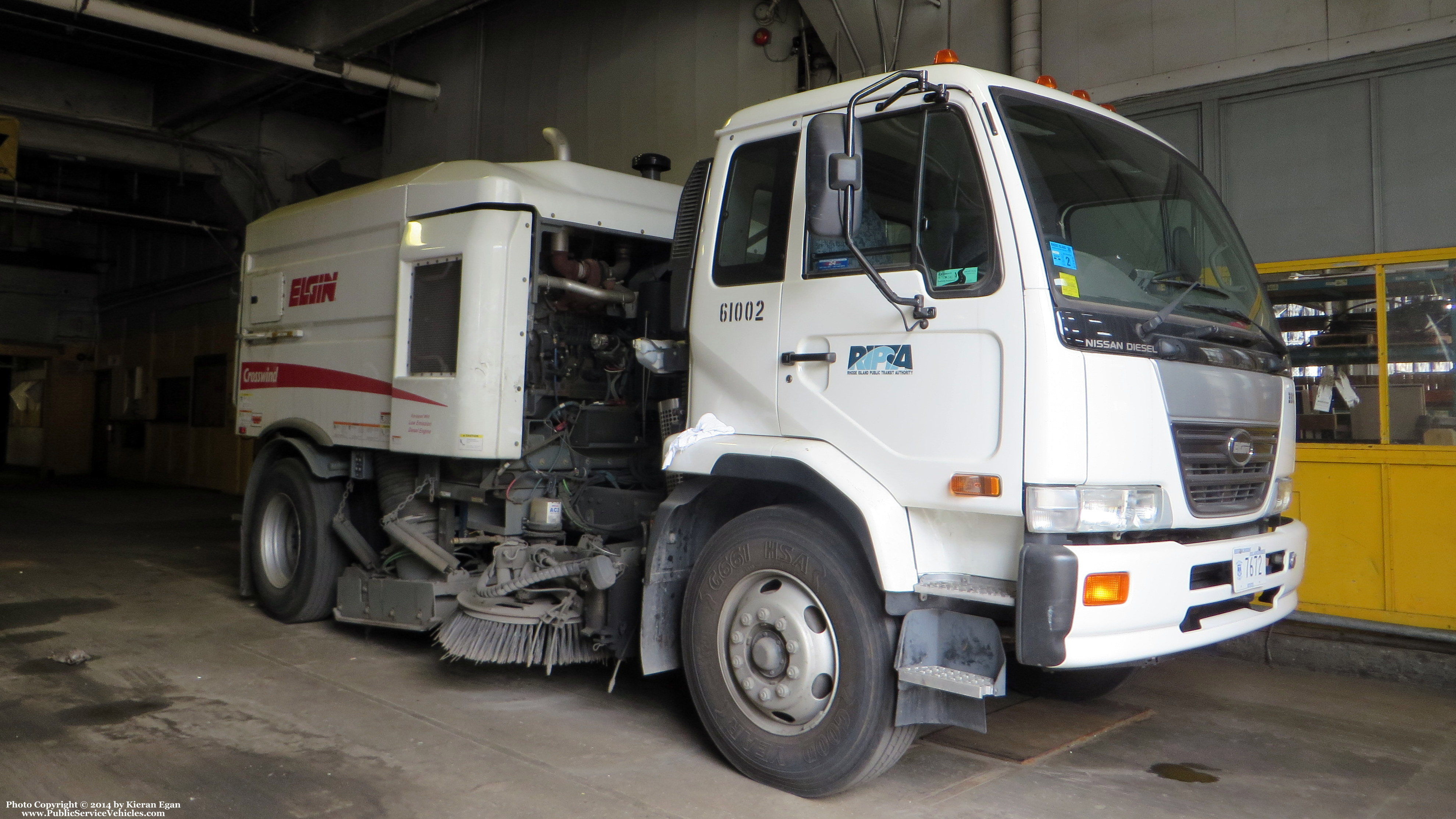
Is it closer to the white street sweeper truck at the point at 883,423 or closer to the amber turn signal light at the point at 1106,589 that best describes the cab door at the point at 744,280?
the white street sweeper truck at the point at 883,423

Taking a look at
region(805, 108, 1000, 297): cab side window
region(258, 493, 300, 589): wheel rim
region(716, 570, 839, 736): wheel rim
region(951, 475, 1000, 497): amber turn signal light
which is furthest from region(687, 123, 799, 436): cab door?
region(258, 493, 300, 589): wheel rim

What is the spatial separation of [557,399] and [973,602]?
259cm

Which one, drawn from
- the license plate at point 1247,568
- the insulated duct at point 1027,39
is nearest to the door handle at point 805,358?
the license plate at point 1247,568

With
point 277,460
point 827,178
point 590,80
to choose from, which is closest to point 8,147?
point 590,80

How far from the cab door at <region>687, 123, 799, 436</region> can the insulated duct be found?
130 inches

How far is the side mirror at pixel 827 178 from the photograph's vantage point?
3.26 meters

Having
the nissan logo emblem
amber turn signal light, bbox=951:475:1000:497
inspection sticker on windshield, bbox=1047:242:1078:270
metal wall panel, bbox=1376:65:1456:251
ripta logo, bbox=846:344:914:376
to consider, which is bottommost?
amber turn signal light, bbox=951:475:1000:497

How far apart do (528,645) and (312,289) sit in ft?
9.40

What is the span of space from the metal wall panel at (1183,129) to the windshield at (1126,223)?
2.25m

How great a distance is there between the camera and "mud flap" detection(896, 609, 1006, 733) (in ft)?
10.6

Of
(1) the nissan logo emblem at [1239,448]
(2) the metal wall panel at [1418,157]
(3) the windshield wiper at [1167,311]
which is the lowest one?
(1) the nissan logo emblem at [1239,448]

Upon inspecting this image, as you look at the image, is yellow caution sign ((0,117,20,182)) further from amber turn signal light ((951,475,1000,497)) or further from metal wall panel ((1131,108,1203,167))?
amber turn signal light ((951,475,1000,497))

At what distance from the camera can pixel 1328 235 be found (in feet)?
18.8

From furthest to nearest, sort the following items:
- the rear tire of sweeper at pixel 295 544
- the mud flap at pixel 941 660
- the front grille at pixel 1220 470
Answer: the rear tire of sweeper at pixel 295 544 → the front grille at pixel 1220 470 → the mud flap at pixel 941 660
